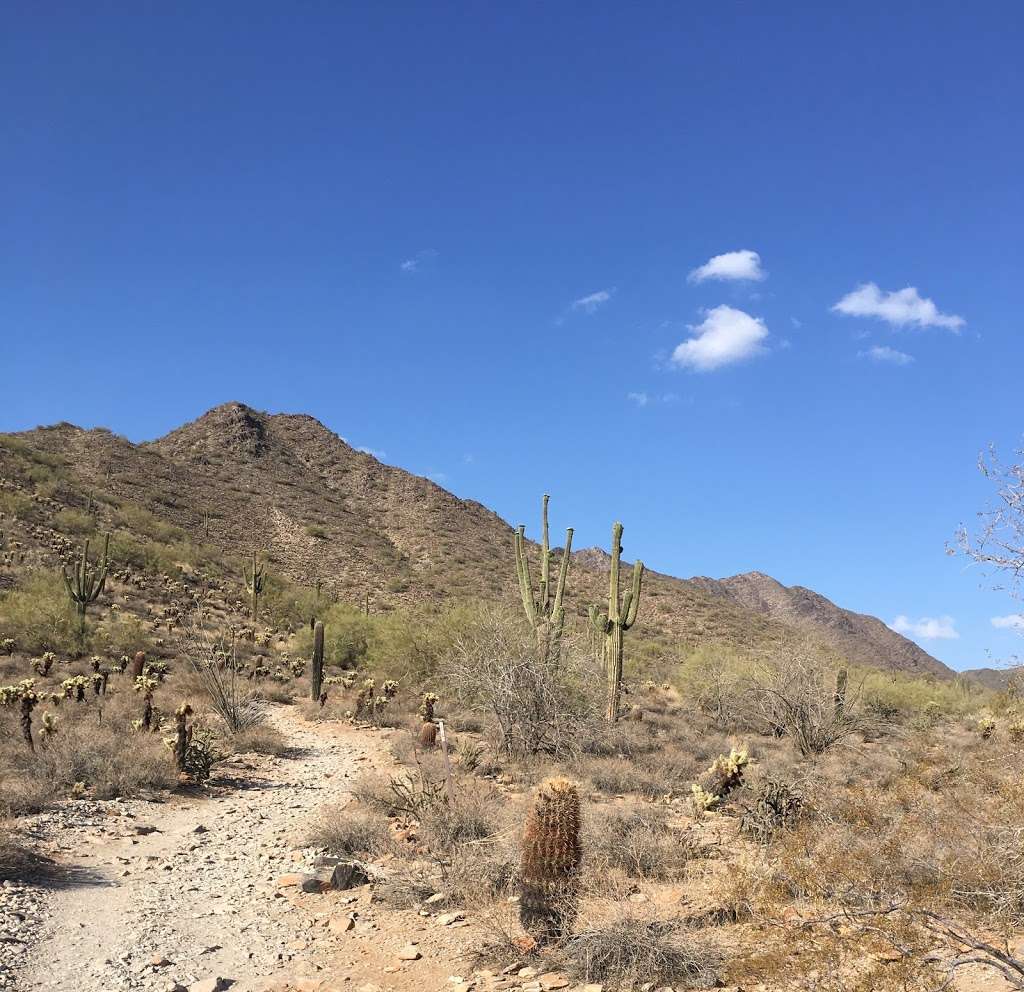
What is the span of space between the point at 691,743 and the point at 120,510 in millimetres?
35154

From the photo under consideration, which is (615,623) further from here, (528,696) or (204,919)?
(204,919)

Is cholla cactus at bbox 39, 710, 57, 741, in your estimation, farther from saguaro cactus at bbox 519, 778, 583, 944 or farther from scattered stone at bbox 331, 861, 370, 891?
saguaro cactus at bbox 519, 778, 583, 944

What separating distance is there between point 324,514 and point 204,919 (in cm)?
4882

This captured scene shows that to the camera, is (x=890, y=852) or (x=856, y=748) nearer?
(x=890, y=852)

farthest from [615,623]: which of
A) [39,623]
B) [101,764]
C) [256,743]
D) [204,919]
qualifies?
[39,623]

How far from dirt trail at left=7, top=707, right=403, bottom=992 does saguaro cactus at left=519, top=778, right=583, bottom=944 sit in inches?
69.8

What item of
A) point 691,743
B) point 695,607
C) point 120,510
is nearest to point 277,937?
point 691,743

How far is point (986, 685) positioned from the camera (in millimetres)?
29719

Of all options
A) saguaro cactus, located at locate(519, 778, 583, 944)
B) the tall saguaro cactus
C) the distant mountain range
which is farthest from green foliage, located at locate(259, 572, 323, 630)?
saguaro cactus, located at locate(519, 778, 583, 944)

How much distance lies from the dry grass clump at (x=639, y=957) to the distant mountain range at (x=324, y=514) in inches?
1244

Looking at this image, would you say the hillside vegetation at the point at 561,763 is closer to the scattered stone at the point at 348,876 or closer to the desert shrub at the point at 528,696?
the desert shrub at the point at 528,696

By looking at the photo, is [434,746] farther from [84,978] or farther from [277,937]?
[84,978]

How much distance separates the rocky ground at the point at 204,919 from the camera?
215 inches

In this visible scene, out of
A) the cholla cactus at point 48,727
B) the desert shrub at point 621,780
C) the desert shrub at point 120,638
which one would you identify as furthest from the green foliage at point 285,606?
the desert shrub at point 621,780
